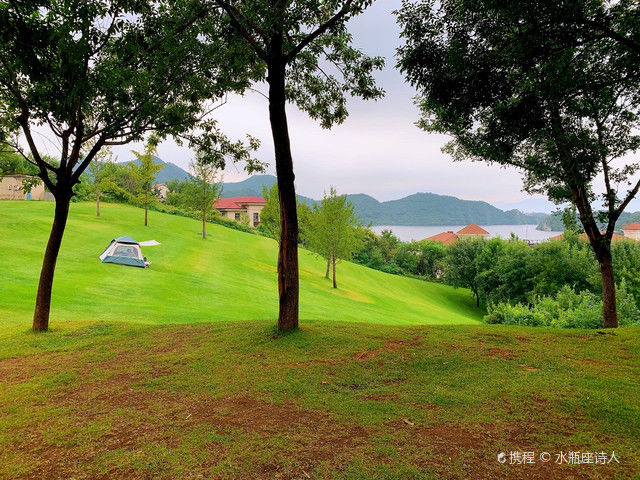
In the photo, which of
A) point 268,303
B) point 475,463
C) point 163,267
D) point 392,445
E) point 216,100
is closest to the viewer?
point 475,463

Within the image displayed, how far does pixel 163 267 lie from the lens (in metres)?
26.2

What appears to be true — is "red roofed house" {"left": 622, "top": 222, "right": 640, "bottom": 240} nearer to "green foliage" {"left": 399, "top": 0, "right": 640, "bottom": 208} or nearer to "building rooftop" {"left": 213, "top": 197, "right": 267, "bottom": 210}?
"building rooftop" {"left": 213, "top": 197, "right": 267, "bottom": 210}

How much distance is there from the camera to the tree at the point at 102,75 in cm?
695

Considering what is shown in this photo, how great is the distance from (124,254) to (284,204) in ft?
70.2

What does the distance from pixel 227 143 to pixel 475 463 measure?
31.5 ft

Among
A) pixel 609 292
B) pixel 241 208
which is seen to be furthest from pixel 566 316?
pixel 241 208

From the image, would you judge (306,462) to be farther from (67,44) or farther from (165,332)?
(67,44)

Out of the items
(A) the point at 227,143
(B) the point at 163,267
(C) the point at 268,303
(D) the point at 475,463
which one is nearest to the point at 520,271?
(C) the point at 268,303

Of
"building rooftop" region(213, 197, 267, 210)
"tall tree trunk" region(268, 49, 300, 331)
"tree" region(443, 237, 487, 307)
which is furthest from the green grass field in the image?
"building rooftop" region(213, 197, 267, 210)

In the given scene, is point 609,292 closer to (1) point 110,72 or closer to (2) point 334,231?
(1) point 110,72

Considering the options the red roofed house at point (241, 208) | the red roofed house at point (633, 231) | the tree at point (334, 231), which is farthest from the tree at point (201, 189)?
the red roofed house at point (633, 231)

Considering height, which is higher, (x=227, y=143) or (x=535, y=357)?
(x=227, y=143)

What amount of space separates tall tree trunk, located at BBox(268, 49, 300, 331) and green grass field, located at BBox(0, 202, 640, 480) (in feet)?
2.13

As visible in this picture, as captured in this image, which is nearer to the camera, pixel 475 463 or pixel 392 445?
pixel 475 463
